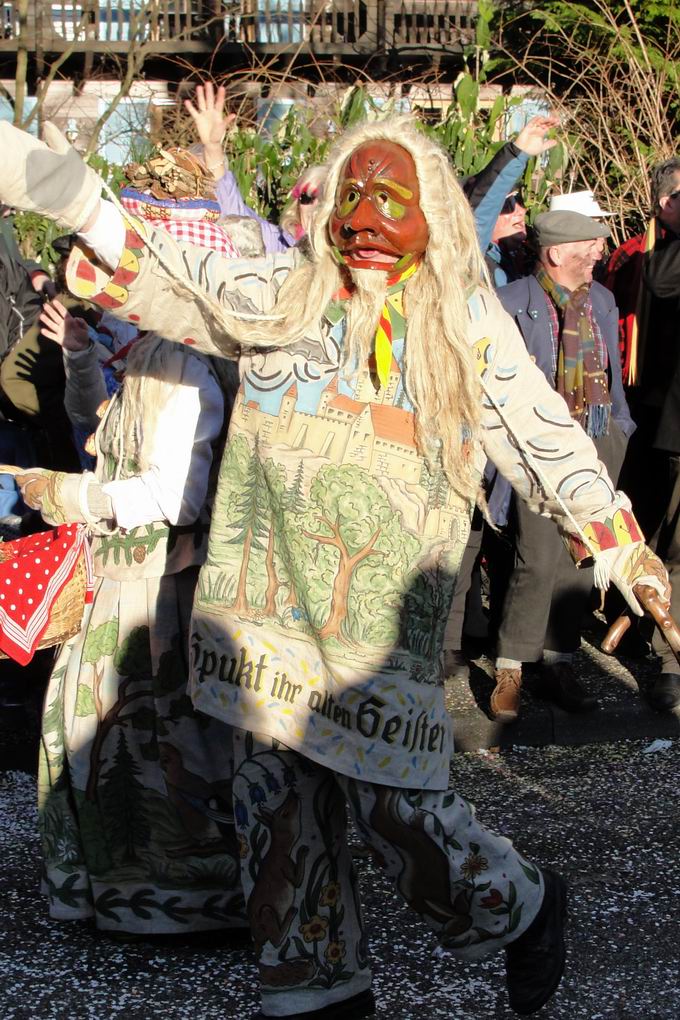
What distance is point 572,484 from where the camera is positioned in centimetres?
301

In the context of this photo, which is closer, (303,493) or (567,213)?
(303,493)

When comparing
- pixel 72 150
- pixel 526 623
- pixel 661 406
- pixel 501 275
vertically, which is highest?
pixel 72 150

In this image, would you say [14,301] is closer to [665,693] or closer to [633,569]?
[665,693]

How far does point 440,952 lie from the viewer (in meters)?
3.52

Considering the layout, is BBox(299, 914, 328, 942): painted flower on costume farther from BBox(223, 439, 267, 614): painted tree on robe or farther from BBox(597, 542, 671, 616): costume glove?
BBox(597, 542, 671, 616): costume glove

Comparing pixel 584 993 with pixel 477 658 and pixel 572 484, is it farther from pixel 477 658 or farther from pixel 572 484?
pixel 477 658

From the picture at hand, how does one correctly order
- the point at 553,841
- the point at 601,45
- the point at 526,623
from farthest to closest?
the point at 601,45, the point at 526,623, the point at 553,841

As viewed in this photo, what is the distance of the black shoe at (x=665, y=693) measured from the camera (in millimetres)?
5477

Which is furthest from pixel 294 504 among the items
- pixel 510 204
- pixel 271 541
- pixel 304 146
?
pixel 304 146

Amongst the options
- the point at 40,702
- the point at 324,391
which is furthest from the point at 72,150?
the point at 40,702

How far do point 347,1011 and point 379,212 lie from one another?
173cm

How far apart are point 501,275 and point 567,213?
56cm

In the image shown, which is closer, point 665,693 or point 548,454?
point 548,454

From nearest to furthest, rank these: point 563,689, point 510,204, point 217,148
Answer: point 563,689, point 217,148, point 510,204
